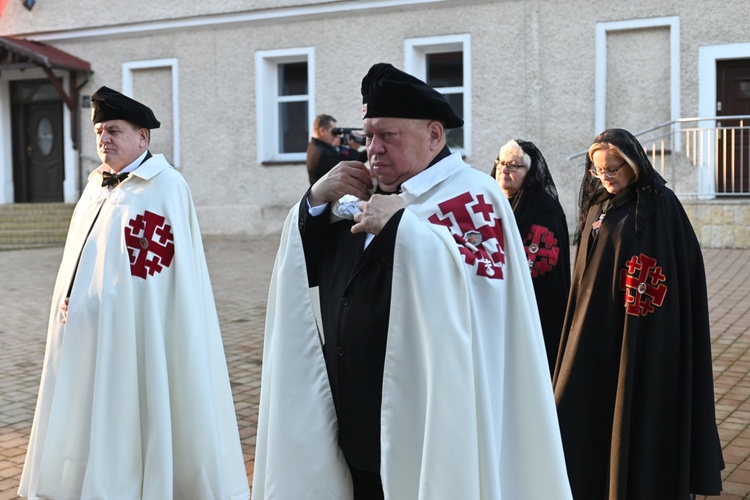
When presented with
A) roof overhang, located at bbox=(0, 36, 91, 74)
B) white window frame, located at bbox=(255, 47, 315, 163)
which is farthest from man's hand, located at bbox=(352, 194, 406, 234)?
roof overhang, located at bbox=(0, 36, 91, 74)

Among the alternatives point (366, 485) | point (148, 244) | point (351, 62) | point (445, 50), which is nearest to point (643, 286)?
point (366, 485)

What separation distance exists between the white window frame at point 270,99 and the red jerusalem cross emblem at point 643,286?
1398 centimetres

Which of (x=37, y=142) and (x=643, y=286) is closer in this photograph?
(x=643, y=286)

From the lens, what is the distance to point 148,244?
433 cm

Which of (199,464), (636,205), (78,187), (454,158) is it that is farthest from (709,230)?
(78,187)

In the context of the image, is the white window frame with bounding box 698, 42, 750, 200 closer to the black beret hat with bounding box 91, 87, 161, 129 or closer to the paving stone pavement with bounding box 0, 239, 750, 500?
the paving stone pavement with bounding box 0, 239, 750, 500

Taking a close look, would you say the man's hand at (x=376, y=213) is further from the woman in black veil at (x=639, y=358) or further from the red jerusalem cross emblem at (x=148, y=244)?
the red jerusalem cross emblem at (x=148, y=244)

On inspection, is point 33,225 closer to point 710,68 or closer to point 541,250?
point 710,68

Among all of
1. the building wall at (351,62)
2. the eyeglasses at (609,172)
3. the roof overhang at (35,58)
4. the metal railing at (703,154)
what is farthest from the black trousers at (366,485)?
the roof overhang at (35,58)

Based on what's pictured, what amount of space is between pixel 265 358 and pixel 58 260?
1363cm

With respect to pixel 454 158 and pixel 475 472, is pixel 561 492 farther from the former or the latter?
pixel 454 158

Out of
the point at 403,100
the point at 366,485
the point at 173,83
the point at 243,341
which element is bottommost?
the point at 243,341

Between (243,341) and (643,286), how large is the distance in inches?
195

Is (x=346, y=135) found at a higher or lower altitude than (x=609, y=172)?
higher
